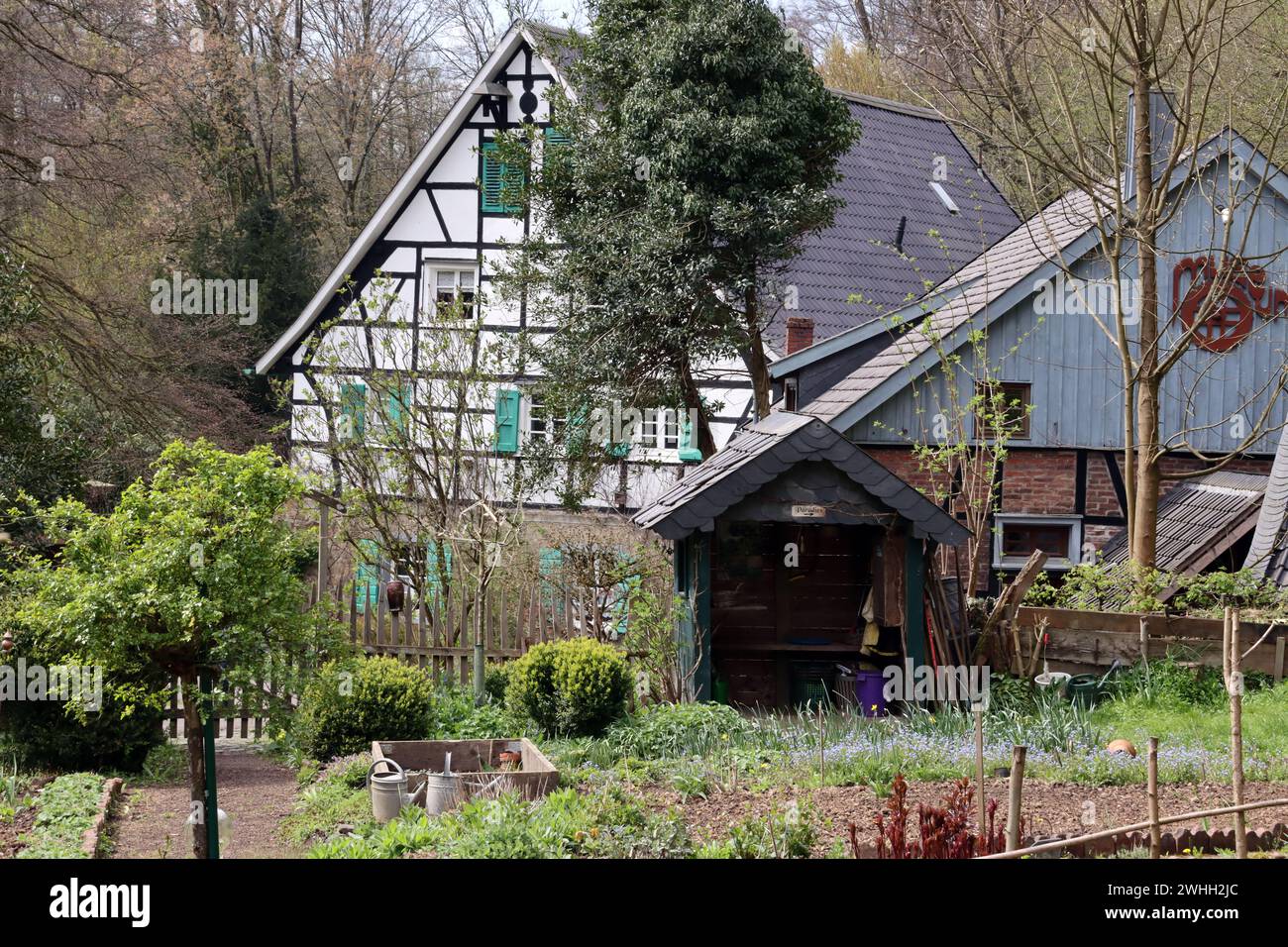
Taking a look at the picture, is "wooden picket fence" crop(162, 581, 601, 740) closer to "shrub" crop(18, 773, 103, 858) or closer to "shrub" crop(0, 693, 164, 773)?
"shrub" crop(0, 693, 164, 773)

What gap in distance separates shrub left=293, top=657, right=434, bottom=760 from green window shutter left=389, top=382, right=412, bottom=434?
228 inches

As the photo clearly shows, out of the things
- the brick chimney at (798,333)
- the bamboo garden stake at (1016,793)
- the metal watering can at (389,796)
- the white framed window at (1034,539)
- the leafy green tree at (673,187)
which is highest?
the leafy green tree at (673,187)

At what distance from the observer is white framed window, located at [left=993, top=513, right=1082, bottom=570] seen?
16.6m

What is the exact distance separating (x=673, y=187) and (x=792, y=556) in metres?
5.65

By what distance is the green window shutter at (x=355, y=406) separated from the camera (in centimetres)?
1658

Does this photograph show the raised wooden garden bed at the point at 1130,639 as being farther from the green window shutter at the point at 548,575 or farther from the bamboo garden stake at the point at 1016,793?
the bamboo garden stake at the point at 1016,793

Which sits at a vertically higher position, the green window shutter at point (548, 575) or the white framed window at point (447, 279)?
the white framed window at point (447, 279)

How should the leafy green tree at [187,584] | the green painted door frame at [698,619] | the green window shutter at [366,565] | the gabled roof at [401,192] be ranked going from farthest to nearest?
the gabled roof at [401,192] < the green window shutter at [366,565] < the green painted door frame at [698,619] < the leafy green tree at [187,584]

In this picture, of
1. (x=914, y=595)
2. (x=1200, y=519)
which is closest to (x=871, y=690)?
(x=914, y=595)

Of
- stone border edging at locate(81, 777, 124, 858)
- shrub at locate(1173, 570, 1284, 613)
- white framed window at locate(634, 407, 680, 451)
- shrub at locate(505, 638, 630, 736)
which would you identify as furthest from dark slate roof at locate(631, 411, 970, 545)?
white framed window at locate(634, 407, 680, 451)

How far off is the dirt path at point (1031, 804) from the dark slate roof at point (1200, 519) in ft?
20.6

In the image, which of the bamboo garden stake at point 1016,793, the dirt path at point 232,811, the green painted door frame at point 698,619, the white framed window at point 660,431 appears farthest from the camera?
the white framed window at point 660,431

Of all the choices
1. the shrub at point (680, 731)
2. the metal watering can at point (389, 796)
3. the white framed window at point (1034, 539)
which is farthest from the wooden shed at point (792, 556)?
the white framed window at point (1034, 539)

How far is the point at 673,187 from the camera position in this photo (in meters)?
16.1
